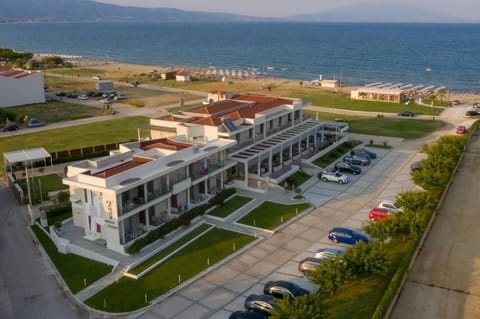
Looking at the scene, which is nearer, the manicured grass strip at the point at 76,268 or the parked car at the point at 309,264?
the parked car at the point at 309,264

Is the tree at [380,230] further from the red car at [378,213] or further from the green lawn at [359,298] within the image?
the red car at [378,213]

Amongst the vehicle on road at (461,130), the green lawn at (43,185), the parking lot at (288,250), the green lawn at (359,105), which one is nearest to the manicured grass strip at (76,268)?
the parking lot at (288,250)

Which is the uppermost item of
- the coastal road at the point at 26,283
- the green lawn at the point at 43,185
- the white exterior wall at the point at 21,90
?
the white exterior wall at the point at 21,90

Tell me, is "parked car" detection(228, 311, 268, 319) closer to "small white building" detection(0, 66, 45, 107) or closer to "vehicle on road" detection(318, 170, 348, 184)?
"vehicle on road" detection(318, 170, 348, 184)

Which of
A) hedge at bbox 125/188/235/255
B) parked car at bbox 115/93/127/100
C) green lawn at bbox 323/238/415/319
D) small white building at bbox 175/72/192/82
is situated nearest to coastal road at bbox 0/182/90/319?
hedge at bbox 125/188/235/255

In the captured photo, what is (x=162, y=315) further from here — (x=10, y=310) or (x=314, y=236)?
(x=314, y=236)

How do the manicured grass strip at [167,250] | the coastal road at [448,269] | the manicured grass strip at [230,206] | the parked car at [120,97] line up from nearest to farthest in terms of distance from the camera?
the coastal road at [448,269] → the manicured grass strip at [167,250] → the manicured grass strip at [230,206] → the parked car at [120,97]
